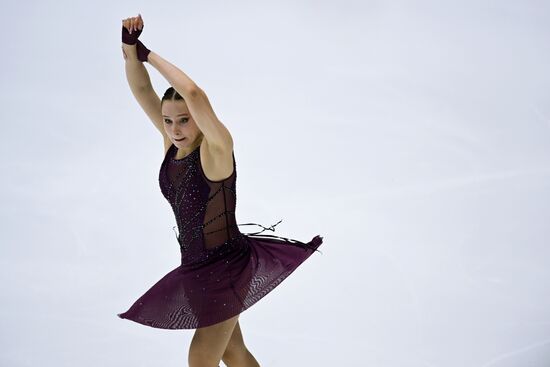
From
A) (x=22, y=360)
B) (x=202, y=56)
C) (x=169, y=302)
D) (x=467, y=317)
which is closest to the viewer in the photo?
(x=169, y=302)

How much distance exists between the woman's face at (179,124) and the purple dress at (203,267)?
69 millimetres

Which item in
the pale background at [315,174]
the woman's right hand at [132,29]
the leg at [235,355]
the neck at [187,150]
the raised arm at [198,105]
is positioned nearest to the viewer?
the raised arm at [198,105]

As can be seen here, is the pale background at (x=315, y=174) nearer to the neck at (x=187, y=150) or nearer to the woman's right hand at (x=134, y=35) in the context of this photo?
the neck at (x=187, y=150)

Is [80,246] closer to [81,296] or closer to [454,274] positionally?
[81,296]

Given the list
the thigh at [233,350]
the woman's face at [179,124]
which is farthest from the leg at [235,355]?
the woman's face at [179,124]

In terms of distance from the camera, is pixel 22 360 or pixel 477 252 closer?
pixel 22 360

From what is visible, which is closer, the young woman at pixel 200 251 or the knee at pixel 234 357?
the young woman at pixel 200 251

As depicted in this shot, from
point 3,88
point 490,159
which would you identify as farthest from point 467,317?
point 3,88

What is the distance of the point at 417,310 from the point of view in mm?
5652

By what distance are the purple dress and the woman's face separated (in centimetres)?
7

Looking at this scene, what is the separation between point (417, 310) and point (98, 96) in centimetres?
410

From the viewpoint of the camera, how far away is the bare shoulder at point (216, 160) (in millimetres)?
3674

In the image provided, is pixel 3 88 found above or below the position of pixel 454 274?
above

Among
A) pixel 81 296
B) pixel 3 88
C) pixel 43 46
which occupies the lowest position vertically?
pixel 81 296
